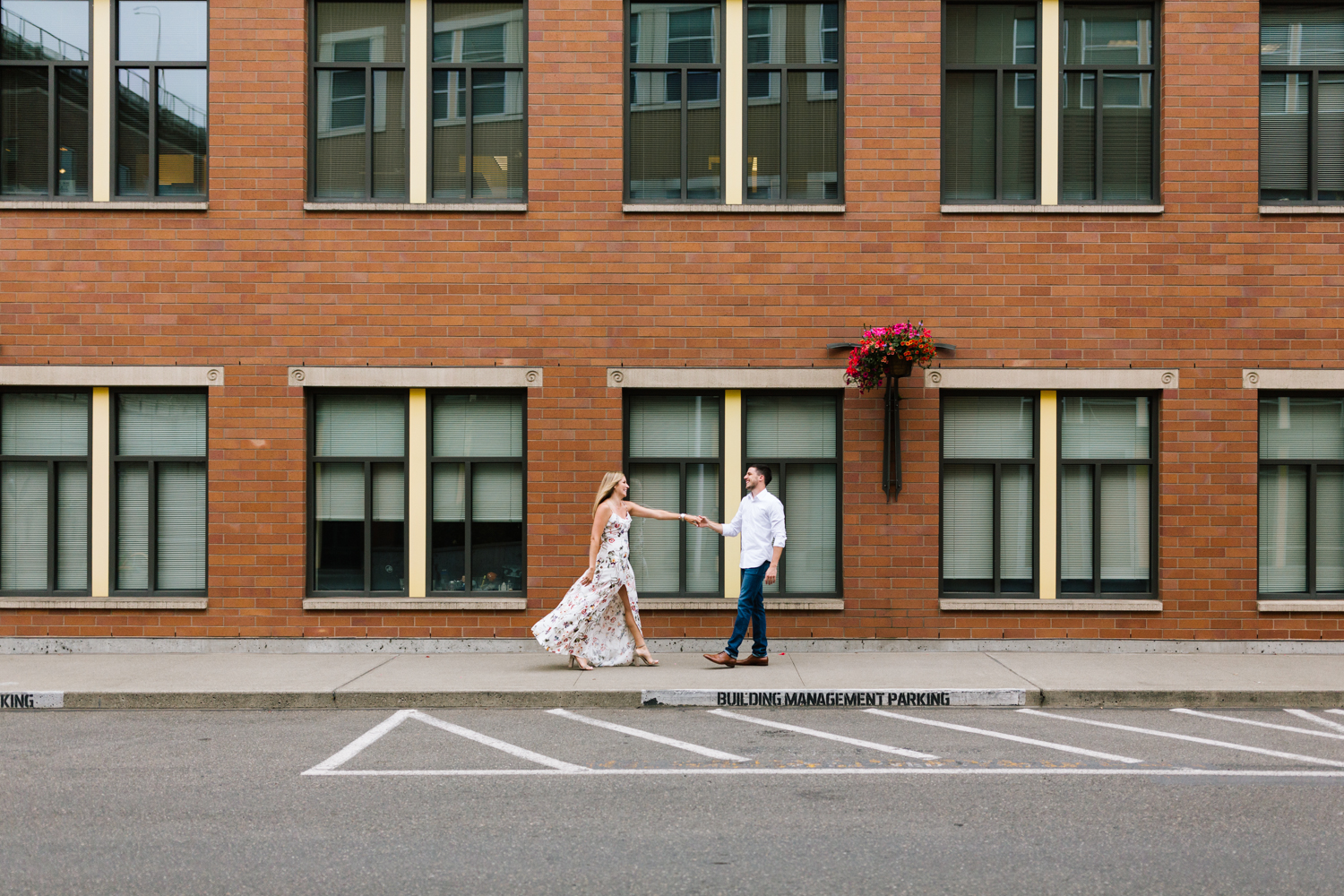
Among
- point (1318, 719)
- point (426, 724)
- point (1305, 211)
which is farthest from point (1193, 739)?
point (1305, 211)

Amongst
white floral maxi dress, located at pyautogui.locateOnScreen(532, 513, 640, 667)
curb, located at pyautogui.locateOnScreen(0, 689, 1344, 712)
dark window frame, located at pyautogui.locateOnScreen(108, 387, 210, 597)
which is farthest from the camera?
dark window frame, located at pyautogui.locateOnScreen(108, 387, 210, 597)

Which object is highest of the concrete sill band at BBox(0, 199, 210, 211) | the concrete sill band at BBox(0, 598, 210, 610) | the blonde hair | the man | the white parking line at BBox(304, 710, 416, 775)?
the concrete sill band at BBox(0, 199, 210, 211)

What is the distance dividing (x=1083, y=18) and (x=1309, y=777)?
836 centimetres

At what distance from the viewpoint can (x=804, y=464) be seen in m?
12.0

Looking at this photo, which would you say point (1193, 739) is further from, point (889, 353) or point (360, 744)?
point (360, 744)

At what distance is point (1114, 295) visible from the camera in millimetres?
11742

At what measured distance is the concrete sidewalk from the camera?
9352mm

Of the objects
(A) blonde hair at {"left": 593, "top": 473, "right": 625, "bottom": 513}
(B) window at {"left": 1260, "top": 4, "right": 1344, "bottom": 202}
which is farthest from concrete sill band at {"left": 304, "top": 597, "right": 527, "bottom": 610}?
(B) window at {"left": 1260, "top": 4, "right": 1344, "bottom": 202}

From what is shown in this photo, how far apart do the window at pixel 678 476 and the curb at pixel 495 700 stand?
9.15 ft

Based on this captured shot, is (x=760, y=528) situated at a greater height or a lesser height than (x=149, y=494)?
lesser

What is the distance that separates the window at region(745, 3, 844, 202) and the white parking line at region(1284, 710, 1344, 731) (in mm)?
6537

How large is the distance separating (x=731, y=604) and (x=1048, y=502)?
354 cm

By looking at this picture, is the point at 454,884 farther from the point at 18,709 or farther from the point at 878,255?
the point at 878,255

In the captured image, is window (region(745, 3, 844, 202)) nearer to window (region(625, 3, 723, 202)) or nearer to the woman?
window (region(625, 3, 723, 202))
